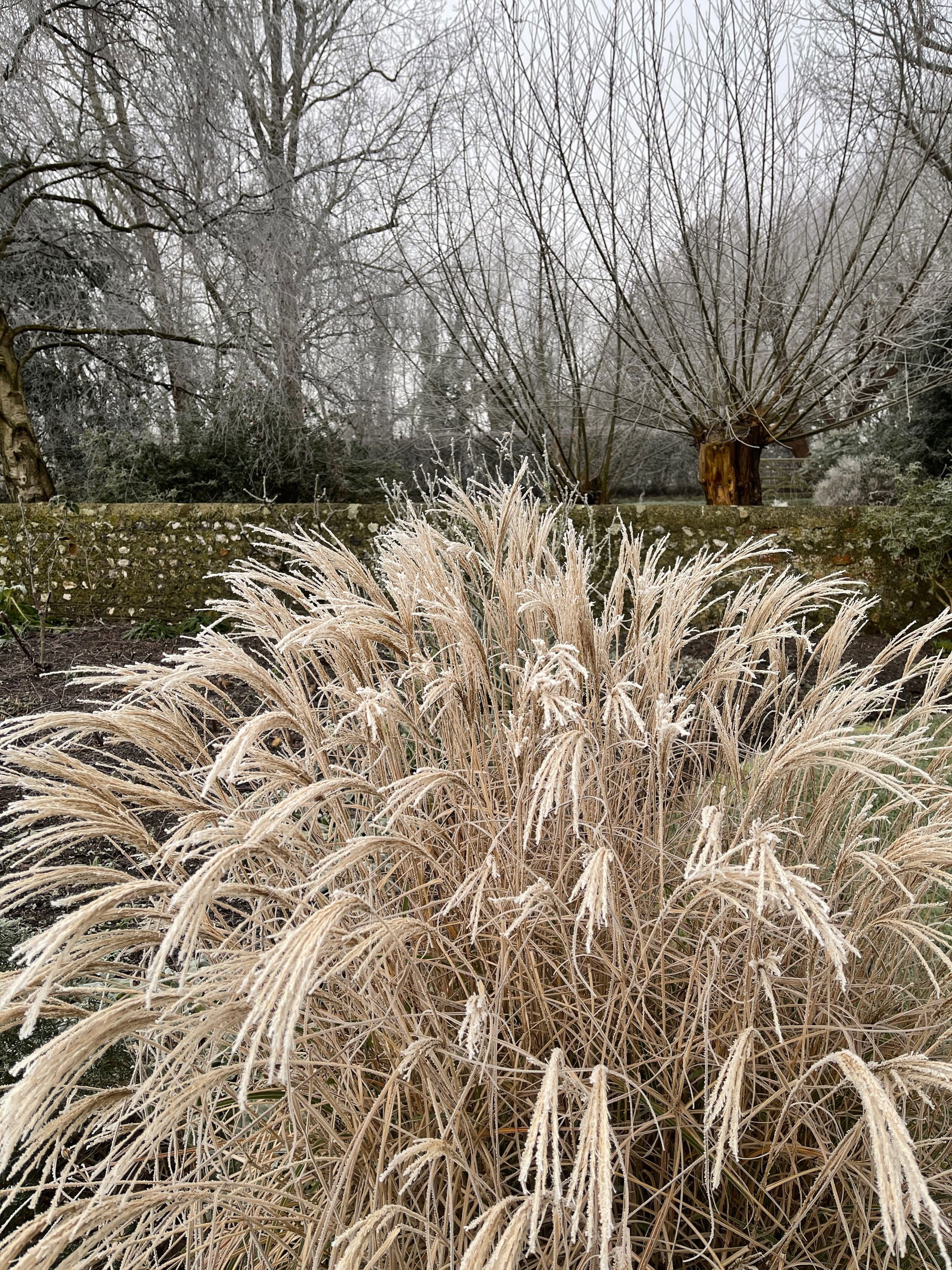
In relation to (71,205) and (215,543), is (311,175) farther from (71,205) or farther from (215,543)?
(215,543)

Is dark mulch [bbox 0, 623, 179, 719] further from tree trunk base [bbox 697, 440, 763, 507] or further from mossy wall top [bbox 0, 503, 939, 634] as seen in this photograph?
tree trunk base [bbox 697, 440, 763, 507]

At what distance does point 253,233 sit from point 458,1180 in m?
7.08

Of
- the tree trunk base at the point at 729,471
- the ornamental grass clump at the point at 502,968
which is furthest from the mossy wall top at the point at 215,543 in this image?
the ornamental grass clump at the point at 502,968

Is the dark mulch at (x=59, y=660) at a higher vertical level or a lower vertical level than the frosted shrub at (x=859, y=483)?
lower

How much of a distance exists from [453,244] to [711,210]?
1933mm

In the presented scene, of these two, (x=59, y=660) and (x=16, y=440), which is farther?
(x=16, y=440)

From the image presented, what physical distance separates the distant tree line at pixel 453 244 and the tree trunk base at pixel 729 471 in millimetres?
32

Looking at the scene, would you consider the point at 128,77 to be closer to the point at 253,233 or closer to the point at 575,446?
the point at 253,233

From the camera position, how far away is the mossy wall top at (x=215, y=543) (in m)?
5.86

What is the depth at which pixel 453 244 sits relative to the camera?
615 centimetres

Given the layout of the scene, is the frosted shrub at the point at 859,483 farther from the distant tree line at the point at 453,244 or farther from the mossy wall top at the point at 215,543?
the mossy wall top at the point at 215,543

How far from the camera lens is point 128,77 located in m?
6.43

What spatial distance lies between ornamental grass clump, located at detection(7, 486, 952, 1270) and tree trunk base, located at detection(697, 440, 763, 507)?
5174 millimetres

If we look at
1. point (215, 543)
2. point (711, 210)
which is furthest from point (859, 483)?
point (215, 543)
